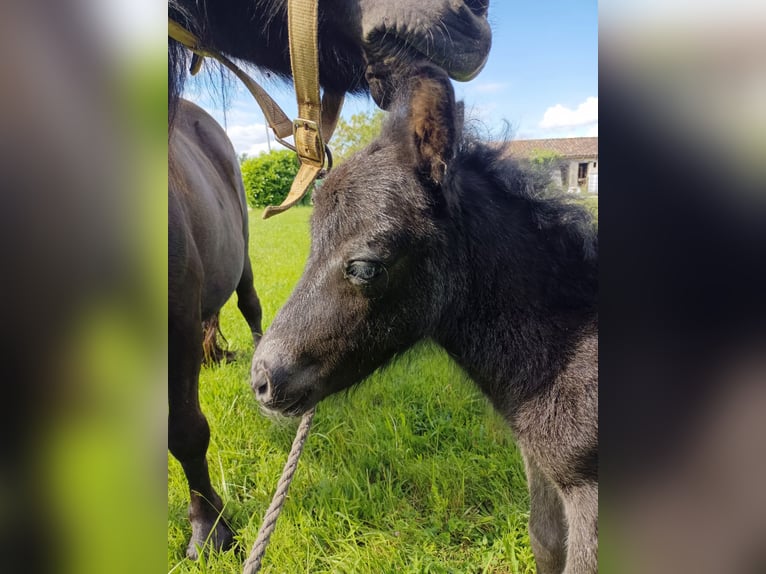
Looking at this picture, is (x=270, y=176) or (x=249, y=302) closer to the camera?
(x=270, y=176)

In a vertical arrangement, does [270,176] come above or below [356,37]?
below

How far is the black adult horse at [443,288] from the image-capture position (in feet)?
4.18

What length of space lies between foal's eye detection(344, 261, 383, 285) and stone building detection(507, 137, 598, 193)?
0.57 m

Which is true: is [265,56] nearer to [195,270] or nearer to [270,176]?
[195,270]

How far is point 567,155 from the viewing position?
142 centimetres

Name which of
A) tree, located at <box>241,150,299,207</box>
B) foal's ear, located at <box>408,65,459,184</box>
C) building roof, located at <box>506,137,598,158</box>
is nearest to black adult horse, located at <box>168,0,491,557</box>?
foal's ear, located at <box>408,65,459,184</box>

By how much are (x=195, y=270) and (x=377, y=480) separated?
120cm

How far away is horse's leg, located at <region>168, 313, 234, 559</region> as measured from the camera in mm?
1693

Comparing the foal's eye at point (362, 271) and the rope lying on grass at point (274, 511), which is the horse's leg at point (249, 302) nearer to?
the rope lying on grass at point (274, 511)

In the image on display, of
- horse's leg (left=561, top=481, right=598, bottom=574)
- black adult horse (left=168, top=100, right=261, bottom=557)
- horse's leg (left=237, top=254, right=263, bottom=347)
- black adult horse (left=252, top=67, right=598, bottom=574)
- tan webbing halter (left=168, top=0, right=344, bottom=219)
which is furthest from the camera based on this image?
horse's leg (left=237, top=254, right=263, bottom=347)

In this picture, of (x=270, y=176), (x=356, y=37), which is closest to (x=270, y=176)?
(x=270, y=176)

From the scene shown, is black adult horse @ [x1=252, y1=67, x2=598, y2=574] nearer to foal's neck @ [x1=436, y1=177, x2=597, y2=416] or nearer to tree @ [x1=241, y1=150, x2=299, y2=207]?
foal's neck @ [x1=436, y1=177, x2=597, y2=416]
